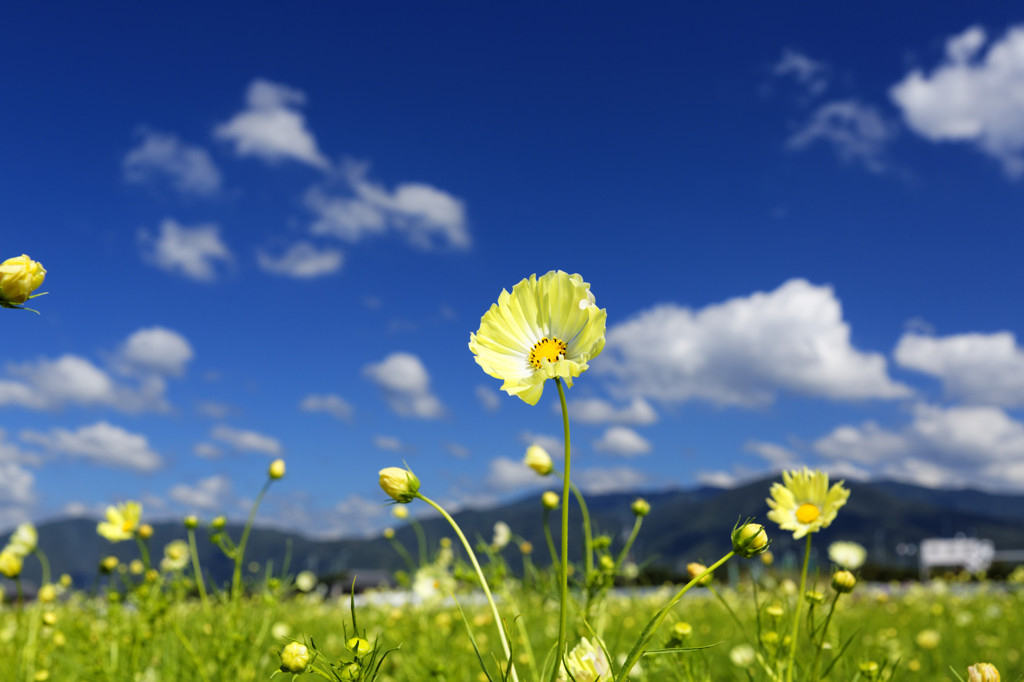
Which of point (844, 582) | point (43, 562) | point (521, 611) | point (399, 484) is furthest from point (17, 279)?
point (521, 611)

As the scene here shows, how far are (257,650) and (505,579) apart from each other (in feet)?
2.68

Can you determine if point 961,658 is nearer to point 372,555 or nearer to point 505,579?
point 505,579

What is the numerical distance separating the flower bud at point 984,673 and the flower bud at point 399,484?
33.7 inches

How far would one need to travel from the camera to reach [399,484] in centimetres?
92

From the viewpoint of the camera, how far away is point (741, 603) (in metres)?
8.62

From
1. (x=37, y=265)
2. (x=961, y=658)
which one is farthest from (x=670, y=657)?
(x=961, y=658)

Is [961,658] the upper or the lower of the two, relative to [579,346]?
lower

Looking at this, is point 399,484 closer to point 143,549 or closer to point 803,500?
point 803,500

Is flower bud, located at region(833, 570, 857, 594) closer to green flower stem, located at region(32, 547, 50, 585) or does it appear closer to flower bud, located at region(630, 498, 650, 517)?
flower bud, located at region(630, 498, 650, 517)

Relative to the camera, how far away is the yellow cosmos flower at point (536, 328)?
89cm

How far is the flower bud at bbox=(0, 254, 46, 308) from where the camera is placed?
93 cm

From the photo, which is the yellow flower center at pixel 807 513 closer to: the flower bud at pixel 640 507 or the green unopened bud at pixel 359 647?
the flower bud at pixel 640 507

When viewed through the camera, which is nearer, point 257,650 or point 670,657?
point 670,657

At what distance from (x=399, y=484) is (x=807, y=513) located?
39.0 inches
